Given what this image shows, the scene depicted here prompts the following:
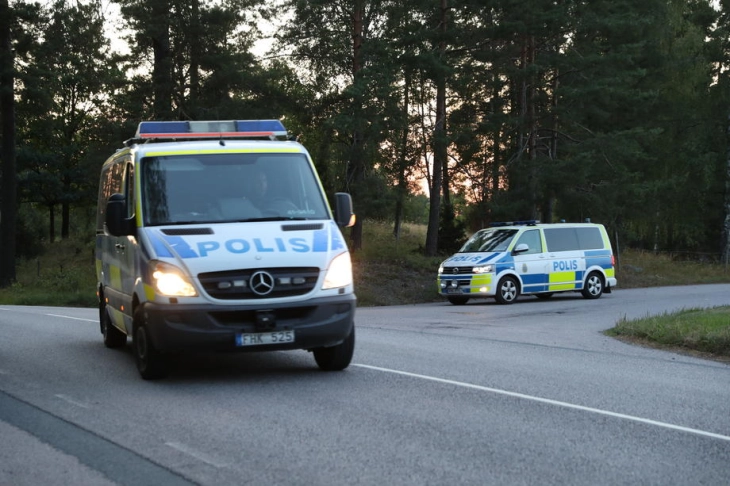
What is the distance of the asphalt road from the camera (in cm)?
582

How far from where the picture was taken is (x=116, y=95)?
34219 mm

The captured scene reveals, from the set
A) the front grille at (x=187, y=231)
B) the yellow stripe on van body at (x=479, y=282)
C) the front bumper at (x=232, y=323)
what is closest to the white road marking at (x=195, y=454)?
the front bumper at (x=232, y=323)

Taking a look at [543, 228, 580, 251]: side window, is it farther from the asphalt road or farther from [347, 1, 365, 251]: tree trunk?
the asphalt road

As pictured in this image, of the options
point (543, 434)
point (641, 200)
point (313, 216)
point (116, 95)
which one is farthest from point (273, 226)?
point (641, 200)

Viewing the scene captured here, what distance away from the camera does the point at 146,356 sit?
9.18 meters

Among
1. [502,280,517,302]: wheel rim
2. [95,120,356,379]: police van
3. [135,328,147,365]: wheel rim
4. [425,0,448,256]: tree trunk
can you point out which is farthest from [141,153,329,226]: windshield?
A: [425,0,448,256]: tree trunk

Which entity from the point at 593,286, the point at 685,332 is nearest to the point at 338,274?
the point at 685,332

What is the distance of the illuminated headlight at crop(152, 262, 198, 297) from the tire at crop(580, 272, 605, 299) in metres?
18.3

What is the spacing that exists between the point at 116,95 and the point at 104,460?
29824 mm

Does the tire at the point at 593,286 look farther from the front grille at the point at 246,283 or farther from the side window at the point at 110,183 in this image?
the front grille at the point at 246,283

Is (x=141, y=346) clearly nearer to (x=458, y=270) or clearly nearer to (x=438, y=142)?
(x=458, y=270)

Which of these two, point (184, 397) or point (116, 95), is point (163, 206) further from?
point (116, 95)

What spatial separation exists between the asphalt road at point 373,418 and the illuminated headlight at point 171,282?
0.92m

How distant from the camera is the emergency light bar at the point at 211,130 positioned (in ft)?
35.5
